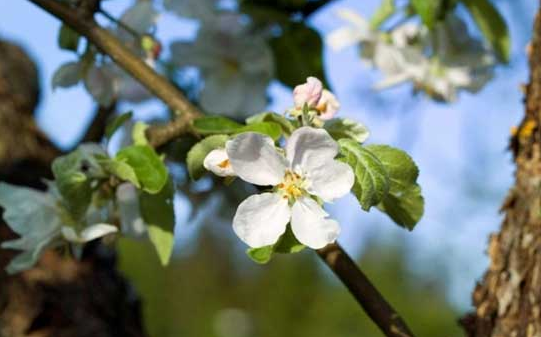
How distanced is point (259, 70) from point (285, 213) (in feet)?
1.80

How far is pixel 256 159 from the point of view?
2.26ft

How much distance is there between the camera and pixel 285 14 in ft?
4.16

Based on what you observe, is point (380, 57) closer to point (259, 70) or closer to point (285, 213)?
point (259, 70)

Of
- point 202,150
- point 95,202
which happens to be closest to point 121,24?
point 95,202

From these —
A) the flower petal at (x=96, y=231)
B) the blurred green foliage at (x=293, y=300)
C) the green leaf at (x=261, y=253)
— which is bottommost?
the green leaf at (x=261, y=253)

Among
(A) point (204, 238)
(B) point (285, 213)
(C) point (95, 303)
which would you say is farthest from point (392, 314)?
(A) point (204, 238)

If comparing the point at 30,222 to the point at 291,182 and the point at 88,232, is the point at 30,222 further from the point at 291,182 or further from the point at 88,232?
the point at 291,182

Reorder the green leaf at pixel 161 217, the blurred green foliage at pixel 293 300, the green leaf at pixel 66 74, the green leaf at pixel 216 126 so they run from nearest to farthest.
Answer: the green leaf at pixel 216 126, the green leaf at pixel 161 217, the green leaf at pixel 66 74, the blurred green foliage at pixel 293 300

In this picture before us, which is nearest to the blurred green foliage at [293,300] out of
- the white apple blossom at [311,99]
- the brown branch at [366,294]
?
the brown branch at [366,294]

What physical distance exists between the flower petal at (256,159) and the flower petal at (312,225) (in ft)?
0.08

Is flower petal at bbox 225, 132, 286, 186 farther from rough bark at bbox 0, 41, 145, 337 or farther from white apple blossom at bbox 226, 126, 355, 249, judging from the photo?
rough bark at bbox 0, 41, 145, 337

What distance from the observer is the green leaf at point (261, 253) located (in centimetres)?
70

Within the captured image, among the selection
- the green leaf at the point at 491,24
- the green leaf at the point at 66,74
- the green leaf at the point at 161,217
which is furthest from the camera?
the green leaf at the point at 491,24

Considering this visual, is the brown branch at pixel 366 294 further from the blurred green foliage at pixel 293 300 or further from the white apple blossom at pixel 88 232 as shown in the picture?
the blurred green foliage at pixel 293 300
